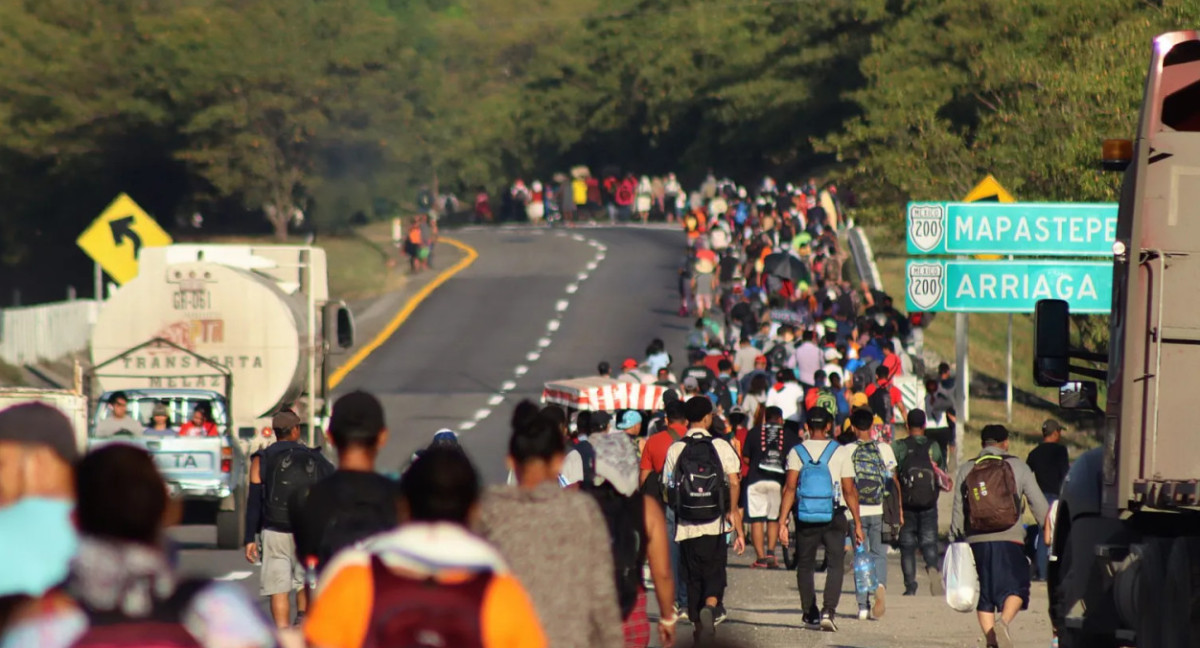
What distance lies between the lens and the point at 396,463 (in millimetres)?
31766

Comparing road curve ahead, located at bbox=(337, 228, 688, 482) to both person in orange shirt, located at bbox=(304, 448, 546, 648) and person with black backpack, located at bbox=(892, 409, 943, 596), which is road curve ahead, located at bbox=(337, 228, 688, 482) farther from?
person in orange shirt, located at bbox=(304, 448, 546, 648)

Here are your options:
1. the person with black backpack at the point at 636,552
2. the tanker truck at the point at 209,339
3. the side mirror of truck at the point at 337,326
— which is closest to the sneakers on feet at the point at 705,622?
the person with black backpack at the point at 636,552

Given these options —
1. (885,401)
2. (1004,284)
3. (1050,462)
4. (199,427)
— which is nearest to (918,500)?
(1050,462)

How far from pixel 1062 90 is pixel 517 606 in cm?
2785

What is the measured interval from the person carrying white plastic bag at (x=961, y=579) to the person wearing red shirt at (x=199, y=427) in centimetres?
1033

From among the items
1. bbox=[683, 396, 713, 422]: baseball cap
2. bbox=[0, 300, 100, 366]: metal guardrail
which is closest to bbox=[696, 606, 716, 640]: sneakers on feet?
bbox=[683, 396, 713, 422]: baseball cap

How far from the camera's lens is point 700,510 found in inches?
536

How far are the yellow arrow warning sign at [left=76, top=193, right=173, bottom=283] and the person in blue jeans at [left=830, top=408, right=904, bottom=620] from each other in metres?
19.3

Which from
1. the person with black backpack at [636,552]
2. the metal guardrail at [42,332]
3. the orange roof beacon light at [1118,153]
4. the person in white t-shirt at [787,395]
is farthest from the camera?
the metal guardrail at [42,332]

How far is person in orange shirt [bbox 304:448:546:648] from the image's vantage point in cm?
491

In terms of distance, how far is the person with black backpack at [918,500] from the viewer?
16.6 meters

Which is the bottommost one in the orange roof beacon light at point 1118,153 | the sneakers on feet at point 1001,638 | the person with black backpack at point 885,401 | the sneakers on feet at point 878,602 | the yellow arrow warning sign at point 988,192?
the sneakers on feet at point 878,602

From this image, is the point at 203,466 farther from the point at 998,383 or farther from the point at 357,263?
the point at 357,263

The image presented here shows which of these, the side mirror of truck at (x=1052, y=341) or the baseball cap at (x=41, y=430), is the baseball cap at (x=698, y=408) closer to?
the side mirror of truck at (x=1052, y=341)
